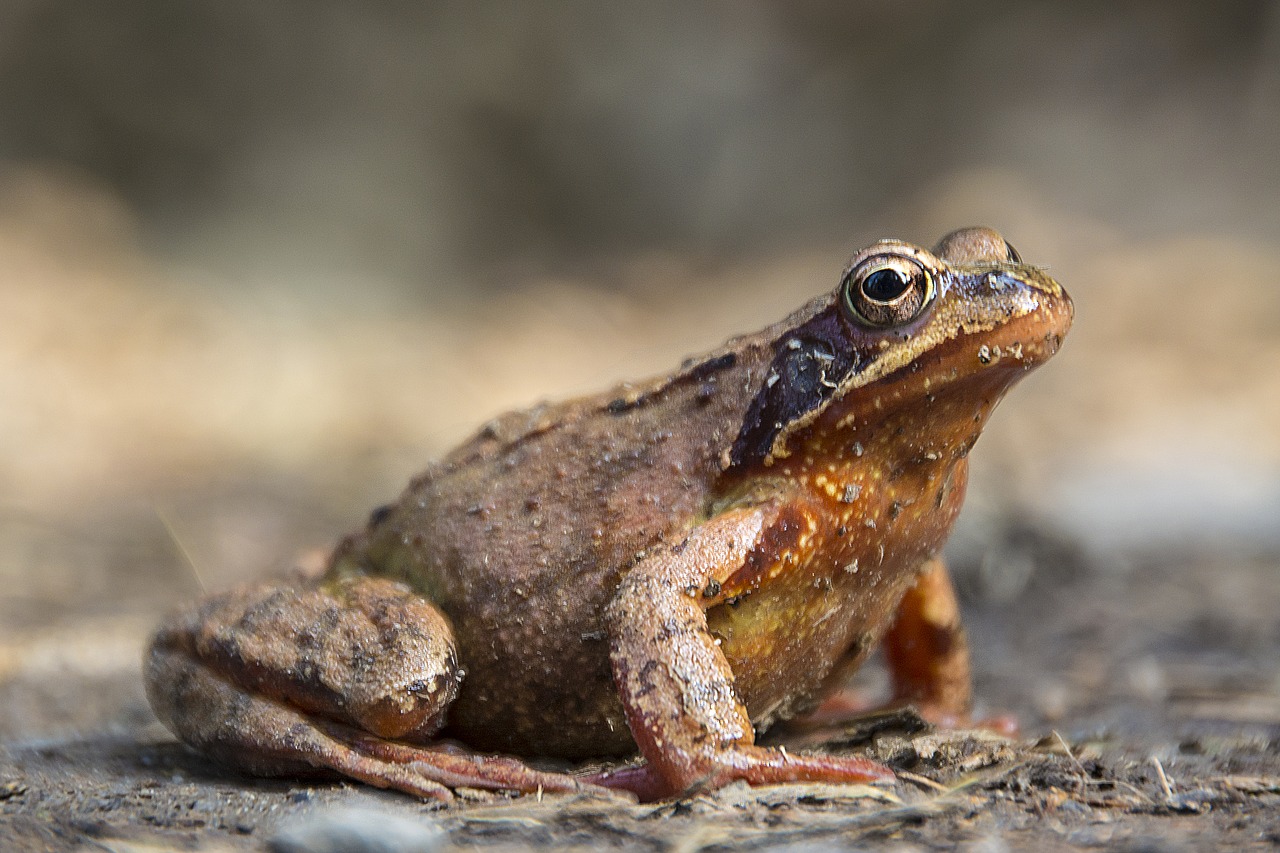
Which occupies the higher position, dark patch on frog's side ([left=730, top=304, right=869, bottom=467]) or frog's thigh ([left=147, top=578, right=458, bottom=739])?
dark patch on frog's side ([left=730, top=304, right=869, bottom=467])

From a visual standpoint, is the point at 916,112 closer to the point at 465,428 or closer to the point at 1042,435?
the point at 1042,435

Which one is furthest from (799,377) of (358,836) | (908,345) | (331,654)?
(358,836)

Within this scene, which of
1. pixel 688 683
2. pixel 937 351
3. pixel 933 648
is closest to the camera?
pixel 688 683

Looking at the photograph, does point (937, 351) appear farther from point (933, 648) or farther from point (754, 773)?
point (933, 648)

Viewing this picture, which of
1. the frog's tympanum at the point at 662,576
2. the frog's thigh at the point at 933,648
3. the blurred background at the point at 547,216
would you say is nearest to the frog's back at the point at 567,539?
the frog's tympanum at the point at 662,576

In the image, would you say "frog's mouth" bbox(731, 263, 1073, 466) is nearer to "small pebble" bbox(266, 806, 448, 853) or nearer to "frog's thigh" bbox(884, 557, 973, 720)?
"frog's thigh" bbox(884, 557, 973, 720)

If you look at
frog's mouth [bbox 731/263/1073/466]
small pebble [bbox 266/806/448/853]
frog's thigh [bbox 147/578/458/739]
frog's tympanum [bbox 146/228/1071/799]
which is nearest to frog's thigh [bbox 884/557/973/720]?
frog's tympanum [bbox 146/228/1071/799]
